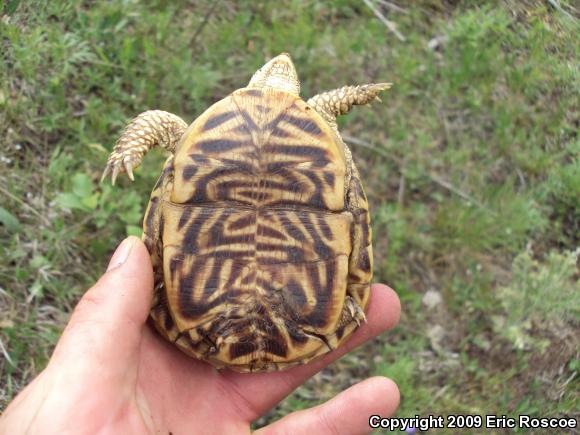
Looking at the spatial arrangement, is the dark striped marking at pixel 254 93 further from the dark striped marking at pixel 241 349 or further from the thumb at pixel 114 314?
the dark striped marking at pixel 241 349

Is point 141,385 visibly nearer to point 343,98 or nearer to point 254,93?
point 254,93

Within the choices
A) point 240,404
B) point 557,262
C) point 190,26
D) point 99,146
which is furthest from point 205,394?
point 190,26

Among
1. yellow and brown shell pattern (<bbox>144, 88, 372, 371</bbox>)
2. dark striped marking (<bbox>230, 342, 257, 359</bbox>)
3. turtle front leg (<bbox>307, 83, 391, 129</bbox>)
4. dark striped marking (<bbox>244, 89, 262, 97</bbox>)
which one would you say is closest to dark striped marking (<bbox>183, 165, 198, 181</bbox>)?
yellow and brown shell pattern (<bbox>144, 88, 372, 371</bbox>)

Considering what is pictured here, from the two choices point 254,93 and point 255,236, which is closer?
point 255,236

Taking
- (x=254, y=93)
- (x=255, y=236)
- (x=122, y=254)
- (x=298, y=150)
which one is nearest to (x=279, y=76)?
(x=254, y=93)

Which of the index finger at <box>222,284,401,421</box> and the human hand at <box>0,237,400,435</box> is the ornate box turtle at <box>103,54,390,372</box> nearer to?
the human hand at <box>0,237,400,435</box>

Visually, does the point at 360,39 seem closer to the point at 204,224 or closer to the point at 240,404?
the point at 204,224
